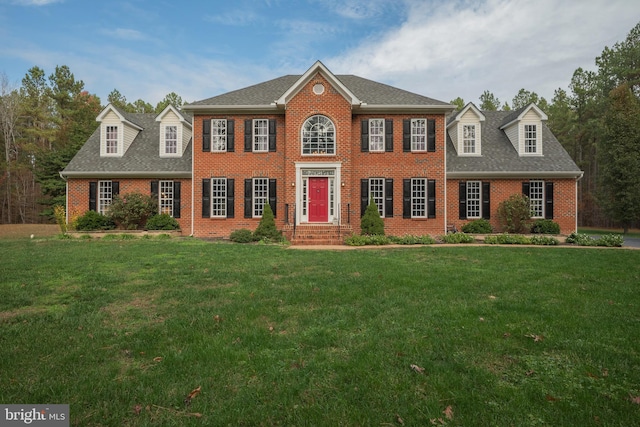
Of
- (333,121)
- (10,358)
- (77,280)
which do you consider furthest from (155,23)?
(10,358)

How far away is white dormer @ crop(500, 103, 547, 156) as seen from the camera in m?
17.7

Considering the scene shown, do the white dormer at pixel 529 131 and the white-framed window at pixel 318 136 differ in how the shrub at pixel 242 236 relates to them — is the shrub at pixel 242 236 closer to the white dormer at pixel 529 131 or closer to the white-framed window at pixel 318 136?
the white-framed window at pixel 318 136

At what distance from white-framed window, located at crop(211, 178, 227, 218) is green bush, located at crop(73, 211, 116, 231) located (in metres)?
5.13

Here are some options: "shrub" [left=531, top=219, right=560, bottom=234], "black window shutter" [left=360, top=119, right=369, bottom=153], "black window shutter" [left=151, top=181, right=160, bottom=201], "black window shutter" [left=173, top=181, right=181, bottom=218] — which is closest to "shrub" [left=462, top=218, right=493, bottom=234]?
"shrub" [left=531, top=219, right=560, bottom=234]

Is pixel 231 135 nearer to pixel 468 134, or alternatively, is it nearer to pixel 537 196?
pixel 468 134

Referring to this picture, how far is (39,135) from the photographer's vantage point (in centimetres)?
3234

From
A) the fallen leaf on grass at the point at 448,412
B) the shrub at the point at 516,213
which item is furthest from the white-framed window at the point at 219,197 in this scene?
the fallen leaf on grass at the point at 448,412

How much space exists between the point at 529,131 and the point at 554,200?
3999mm

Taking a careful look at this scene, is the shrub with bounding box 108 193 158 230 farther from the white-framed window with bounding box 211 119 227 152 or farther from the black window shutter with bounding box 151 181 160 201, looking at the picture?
the white-framed window with bounding box 211 119 227 152

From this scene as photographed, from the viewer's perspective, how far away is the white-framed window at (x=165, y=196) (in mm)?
17016

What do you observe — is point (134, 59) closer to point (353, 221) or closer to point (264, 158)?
point (264, 158)

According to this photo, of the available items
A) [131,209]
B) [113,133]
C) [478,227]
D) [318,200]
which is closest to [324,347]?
[318,200]

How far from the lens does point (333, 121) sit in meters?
15.6

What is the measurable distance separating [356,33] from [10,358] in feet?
65.6
